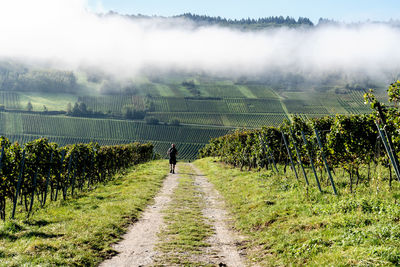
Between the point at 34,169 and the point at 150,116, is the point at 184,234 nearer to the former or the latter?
the point at 34,169

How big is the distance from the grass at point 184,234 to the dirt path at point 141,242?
10.0 inches

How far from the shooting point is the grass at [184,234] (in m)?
7.53

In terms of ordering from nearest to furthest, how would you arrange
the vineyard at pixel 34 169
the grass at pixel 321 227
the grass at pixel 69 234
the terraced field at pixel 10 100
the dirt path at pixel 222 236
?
1. the grass at pixel 321 227
2. the grass at pixel 69 234
3. the dirt path at pixel 222 236
4. the vineyard at pixel 34 169
5. the terraced field at pixel 10 100

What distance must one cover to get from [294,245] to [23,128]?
142966 mm

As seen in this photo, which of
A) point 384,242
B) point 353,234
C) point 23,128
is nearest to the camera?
point 384,242

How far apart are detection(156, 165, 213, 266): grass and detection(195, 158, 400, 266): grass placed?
4.10 feet

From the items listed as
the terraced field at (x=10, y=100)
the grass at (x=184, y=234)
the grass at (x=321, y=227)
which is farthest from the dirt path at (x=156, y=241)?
the terraced field at (x=10, y=100)

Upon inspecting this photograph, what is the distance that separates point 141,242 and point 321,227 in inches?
183

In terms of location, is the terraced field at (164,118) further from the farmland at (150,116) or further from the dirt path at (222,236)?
the dirt path at (222,236)

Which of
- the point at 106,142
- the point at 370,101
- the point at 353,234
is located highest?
the point at 370,101

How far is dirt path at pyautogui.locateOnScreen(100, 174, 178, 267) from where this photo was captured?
7.36 m

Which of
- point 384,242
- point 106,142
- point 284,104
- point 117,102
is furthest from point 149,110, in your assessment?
point 384,242

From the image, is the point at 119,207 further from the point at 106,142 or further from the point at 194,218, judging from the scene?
the point at 106,142

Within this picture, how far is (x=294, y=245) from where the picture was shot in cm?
759
